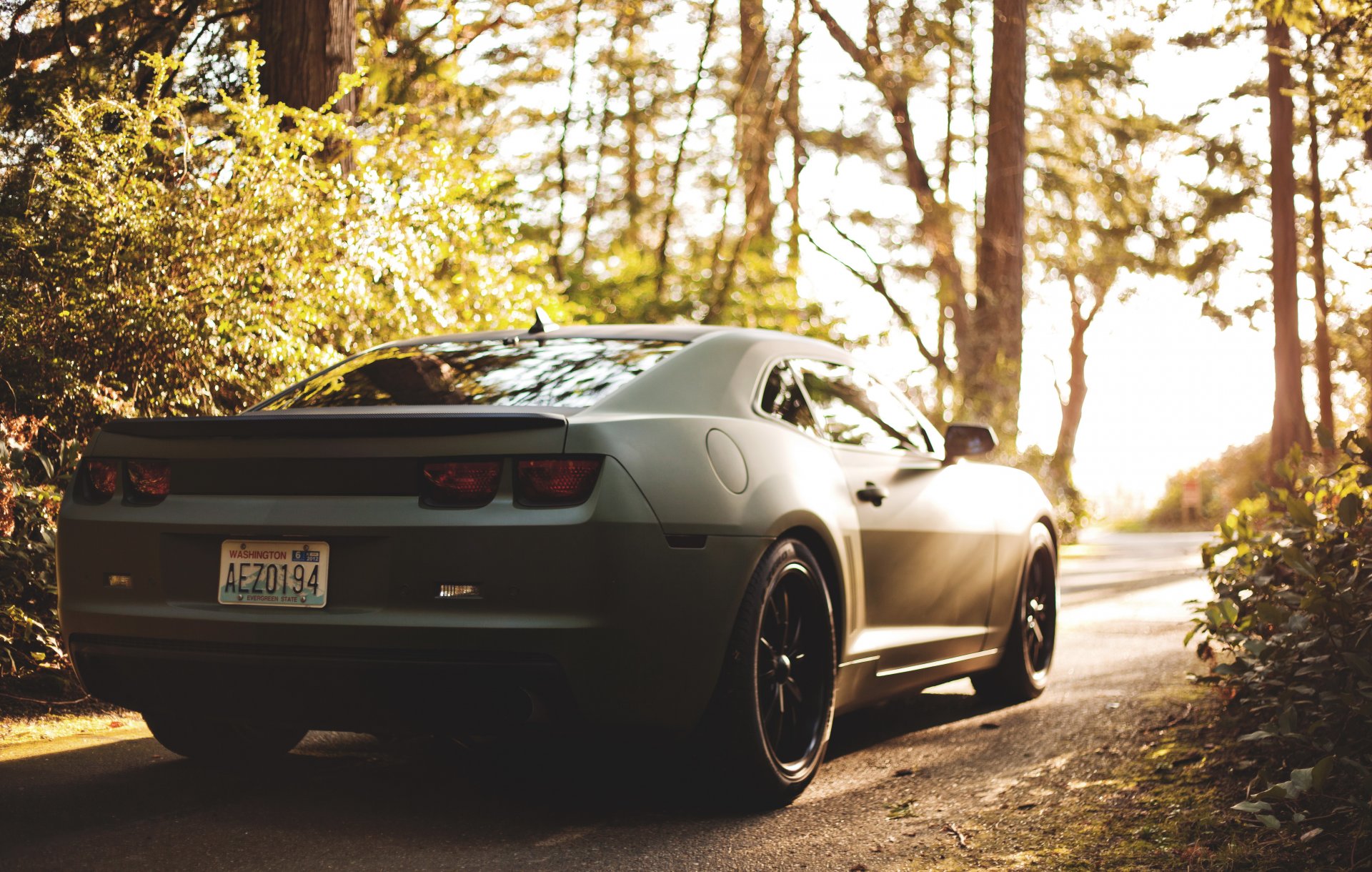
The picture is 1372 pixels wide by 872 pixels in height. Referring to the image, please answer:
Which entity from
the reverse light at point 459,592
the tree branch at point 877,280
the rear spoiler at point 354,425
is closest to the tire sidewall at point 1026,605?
the rear spoiler at point 354,425

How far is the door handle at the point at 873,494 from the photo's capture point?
501 cm

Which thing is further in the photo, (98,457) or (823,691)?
(823,691)

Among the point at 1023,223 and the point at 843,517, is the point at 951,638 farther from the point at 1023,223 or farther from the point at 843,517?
the point at 1023,223

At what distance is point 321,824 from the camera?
13.3 ft

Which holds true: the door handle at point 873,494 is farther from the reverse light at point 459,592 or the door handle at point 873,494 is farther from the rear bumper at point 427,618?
the reverse light at point 459,592

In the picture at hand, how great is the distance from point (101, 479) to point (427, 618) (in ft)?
3.87

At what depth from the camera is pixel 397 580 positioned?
3.72 m

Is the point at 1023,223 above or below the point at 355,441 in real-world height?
above

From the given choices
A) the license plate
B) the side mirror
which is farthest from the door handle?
the license plate

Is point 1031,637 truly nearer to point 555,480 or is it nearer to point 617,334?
point 617,334

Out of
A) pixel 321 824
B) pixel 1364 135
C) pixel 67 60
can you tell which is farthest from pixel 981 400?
pixel 321 824

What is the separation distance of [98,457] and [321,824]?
124 centimetres

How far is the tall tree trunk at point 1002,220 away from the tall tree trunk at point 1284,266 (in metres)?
4.37

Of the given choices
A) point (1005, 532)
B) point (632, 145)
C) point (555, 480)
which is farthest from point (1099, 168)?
point (555, 480)
